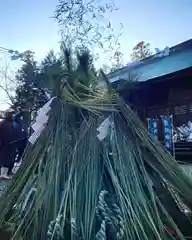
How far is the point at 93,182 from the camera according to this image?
1788 mm

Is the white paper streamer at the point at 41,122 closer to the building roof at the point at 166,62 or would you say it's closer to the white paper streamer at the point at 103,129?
the white paper streamer at the point at 103,129

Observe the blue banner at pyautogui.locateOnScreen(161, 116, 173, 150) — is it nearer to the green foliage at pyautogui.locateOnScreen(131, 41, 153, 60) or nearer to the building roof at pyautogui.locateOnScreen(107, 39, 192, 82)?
the building roof at pyautogui.locateOnScreen(107, 39, 192, 82)

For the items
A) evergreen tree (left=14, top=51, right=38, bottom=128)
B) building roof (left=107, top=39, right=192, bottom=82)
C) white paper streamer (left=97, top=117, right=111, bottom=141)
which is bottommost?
white paper streamer (left=97, top=117, right=111, bottom=141)

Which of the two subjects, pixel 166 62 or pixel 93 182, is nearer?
pixel 93 182

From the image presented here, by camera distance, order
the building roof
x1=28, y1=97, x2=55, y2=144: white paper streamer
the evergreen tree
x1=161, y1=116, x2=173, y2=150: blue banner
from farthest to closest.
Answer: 1. the building roof
2. x1=161, y1=116, x2=173, y2=150: blue banner
3. the evergreen tree
4. x1=28, y1=97, x2=55, y2=144: white paper streamer

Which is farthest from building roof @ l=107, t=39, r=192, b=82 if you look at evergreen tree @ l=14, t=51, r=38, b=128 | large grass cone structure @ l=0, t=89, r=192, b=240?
large grass cone structure @ l=0, t=89, r=192, b=240

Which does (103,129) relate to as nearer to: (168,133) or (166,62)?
(168,133)

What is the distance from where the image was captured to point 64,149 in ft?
6.47

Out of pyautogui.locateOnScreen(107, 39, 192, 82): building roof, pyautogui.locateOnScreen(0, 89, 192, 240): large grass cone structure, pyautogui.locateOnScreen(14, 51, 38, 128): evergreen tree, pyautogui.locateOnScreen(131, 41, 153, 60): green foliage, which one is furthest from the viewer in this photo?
pyautogui.locateOnScreen(131, 41, 153, 60): green foliage

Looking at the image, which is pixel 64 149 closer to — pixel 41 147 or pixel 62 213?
pixel 41 147

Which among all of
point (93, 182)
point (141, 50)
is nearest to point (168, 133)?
point (93, 182)

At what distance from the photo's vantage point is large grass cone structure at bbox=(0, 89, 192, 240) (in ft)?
5.25

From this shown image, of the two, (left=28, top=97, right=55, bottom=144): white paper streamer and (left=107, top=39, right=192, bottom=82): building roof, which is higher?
(left=107, top=39, right=192, bottom=82): building roof

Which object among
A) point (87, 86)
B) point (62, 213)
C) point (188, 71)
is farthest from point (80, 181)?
point (188, 71)
